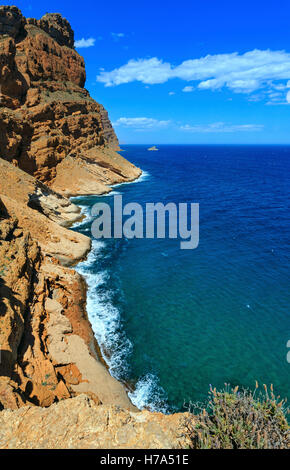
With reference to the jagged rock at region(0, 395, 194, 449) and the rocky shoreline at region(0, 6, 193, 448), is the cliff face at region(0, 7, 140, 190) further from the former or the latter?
the jagged rock at region(0, 395, 194, 449)

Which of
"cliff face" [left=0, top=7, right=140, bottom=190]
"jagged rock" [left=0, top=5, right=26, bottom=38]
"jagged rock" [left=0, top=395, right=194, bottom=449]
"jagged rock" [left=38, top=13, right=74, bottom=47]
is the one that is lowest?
"jagged rock" [left=0, top=395, right=194, bottom=449]

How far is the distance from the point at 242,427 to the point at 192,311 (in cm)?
1646

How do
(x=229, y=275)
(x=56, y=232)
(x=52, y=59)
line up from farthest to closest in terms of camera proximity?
(x=52, y=59) → (x=56, y=232) → (x=229, y=275)

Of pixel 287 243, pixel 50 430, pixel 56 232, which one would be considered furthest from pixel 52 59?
pixel 50 430

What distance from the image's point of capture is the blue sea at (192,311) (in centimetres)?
1786

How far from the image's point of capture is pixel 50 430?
8.66m

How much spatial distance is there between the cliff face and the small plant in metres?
47.9

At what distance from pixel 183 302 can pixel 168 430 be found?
16.2 meters

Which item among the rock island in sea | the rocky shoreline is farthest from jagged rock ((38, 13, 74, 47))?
the rock island in sea

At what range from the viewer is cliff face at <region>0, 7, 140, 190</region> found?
179ft

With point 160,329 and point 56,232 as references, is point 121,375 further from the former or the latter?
point 56,232

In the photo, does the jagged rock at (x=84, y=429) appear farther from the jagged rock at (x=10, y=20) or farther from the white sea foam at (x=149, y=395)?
the jagged rock at (x=10, y=20)

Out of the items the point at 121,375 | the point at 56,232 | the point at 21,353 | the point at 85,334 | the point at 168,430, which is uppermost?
the point at 56,232

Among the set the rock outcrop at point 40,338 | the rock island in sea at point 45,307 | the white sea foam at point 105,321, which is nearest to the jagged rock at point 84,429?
the rock island in sea at point 45,307
